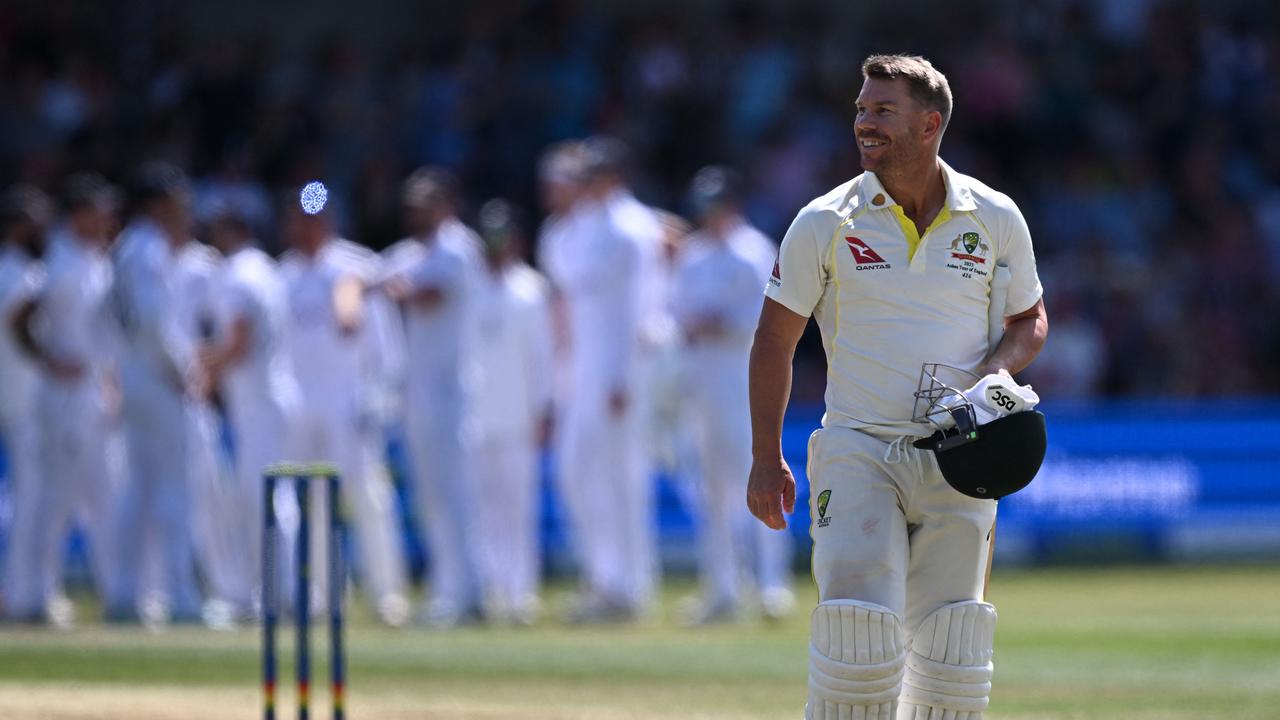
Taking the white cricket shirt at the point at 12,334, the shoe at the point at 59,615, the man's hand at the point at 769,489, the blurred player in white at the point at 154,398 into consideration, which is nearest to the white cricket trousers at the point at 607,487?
the blurred player in white at the point at 154,398

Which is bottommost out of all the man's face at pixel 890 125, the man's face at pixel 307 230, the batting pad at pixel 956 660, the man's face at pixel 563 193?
the batting pad at pixel 956 660

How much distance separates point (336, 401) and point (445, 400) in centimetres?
78

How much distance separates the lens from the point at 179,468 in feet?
45.9

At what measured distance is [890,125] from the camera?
21.7ft

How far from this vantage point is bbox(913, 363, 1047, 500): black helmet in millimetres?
6441

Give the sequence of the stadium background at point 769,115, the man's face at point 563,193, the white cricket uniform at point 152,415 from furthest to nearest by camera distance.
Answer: the stadium background at point 769,115
the man's face at point 563,193
the white cricket uniform at point 152,415

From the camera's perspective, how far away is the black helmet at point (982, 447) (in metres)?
6.44

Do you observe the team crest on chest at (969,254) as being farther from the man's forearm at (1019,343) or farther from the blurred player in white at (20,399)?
the blurred player in white at (20,399)

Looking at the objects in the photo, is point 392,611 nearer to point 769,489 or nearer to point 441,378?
point 441,378

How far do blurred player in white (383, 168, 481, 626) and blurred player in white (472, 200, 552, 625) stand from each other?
0.71m

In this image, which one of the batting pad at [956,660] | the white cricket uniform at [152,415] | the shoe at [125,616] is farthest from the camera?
the shoe at [125,616]

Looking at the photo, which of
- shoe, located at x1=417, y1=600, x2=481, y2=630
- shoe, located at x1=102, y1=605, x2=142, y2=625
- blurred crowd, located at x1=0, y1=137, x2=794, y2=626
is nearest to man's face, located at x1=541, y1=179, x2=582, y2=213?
blurred crowd, located at x1=0, y1=137, x2=794, y2=626

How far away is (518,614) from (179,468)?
2.65 meters

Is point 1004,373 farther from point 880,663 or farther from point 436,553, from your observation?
point 436,553
